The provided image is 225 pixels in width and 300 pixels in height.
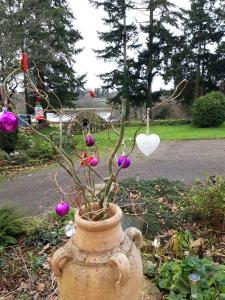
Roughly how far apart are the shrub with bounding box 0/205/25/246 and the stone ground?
43.6 inches

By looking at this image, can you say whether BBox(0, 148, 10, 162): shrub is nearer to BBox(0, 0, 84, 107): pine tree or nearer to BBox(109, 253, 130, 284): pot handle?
BBox(0, 0, 84, 107): pine tree

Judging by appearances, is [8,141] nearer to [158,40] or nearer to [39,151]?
[39,151]

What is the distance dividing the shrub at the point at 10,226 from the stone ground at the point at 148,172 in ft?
3.63

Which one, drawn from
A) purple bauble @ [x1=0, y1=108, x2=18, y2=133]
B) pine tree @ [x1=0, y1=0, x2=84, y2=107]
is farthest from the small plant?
pine tree @ [x1=0, y1=0, x2=84, y2=107]

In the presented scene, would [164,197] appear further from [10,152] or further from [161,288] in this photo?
[10,152]

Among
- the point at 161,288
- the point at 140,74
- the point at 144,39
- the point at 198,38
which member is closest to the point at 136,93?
the point at 140,74

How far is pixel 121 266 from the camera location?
1562 mm

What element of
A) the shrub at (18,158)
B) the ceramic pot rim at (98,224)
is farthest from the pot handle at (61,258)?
the shrub at (18,158)

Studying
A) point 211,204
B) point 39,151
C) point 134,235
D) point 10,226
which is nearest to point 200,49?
point 39,151

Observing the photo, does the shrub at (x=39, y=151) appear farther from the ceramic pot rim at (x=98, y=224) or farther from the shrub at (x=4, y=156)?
the ceramic pot rim at (x=98, y=224)

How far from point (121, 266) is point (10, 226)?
2.29m

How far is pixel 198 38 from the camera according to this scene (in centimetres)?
1820

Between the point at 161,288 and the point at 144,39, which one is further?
the point at 144,39

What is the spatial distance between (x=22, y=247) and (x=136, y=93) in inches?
650
